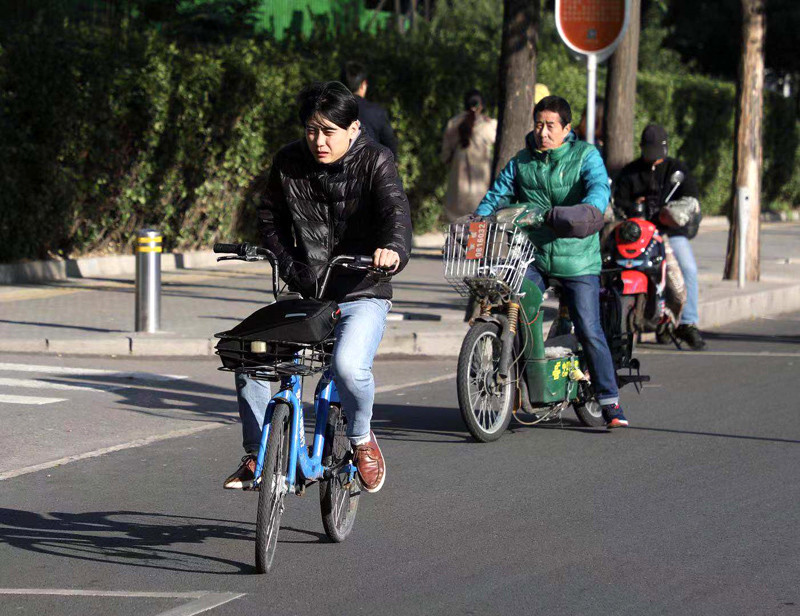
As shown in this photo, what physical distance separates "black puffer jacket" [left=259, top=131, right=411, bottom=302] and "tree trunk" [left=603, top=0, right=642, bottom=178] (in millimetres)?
9924

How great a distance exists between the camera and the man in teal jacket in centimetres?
740

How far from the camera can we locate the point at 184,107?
15664mm

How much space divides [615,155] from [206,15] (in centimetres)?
878

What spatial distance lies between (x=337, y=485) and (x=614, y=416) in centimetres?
289

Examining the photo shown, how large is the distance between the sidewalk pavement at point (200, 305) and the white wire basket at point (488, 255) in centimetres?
371

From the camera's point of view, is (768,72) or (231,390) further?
(768,72)

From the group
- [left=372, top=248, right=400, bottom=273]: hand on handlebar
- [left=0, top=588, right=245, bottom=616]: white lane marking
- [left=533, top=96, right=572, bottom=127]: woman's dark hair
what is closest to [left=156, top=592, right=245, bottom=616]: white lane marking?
[left=0, top=588, right=245, bottom=616]: white lane marking

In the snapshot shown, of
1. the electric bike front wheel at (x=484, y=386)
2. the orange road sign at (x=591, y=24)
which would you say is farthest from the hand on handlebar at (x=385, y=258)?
the orange road sign at (x=591, y=24)

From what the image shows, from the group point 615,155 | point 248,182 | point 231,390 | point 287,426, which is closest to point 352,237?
point 287,426

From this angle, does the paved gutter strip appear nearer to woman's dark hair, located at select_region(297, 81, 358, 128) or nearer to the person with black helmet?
the person with black helmet

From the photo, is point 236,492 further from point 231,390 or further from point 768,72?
point 768,72

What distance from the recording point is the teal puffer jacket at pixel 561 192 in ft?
24.5

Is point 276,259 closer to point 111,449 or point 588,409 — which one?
point 111,449

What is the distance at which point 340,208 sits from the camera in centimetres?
529
